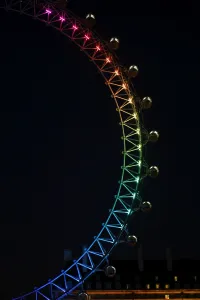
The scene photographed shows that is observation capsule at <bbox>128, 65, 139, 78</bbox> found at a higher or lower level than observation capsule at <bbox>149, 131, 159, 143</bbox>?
higher

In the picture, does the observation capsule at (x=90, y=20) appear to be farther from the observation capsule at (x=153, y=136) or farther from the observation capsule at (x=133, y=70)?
the observation capsule at (x=153, y=136)

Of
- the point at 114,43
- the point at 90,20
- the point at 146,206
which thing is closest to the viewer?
the point at 146,206

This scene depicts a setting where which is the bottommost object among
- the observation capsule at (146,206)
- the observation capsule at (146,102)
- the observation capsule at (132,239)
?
the observation capsule at (132,239)

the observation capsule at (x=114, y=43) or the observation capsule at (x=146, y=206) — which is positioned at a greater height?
the observation capsule at (x=114, y=43)

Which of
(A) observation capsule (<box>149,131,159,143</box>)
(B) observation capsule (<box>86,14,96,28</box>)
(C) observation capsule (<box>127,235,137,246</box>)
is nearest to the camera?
(C) observation capsule (<box>127,235,137,246</box>)

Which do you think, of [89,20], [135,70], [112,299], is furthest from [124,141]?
[112,299]

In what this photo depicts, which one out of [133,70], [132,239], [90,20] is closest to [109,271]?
[132,239]

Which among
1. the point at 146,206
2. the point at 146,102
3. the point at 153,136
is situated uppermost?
the point at 146,102

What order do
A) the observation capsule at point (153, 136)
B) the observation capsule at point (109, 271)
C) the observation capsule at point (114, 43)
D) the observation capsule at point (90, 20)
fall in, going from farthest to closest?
the observation capsule at point (114, 43) < the observation capsule at point (153, 136) < the observation capsule at point (90, 20) < the observation capsule at point (109, 271)

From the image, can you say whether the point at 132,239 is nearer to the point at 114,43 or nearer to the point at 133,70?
the point at 133,70

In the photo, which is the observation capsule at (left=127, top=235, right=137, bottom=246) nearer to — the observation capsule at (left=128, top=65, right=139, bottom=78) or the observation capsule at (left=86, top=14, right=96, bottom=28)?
the observation capsule at (left=128, top=65, right=139, bottom=78)

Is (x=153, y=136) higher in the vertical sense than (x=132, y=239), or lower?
higher

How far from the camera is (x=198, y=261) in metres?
64.8

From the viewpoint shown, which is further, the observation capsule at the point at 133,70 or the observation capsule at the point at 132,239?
the observation capsule at the point at 133,70
